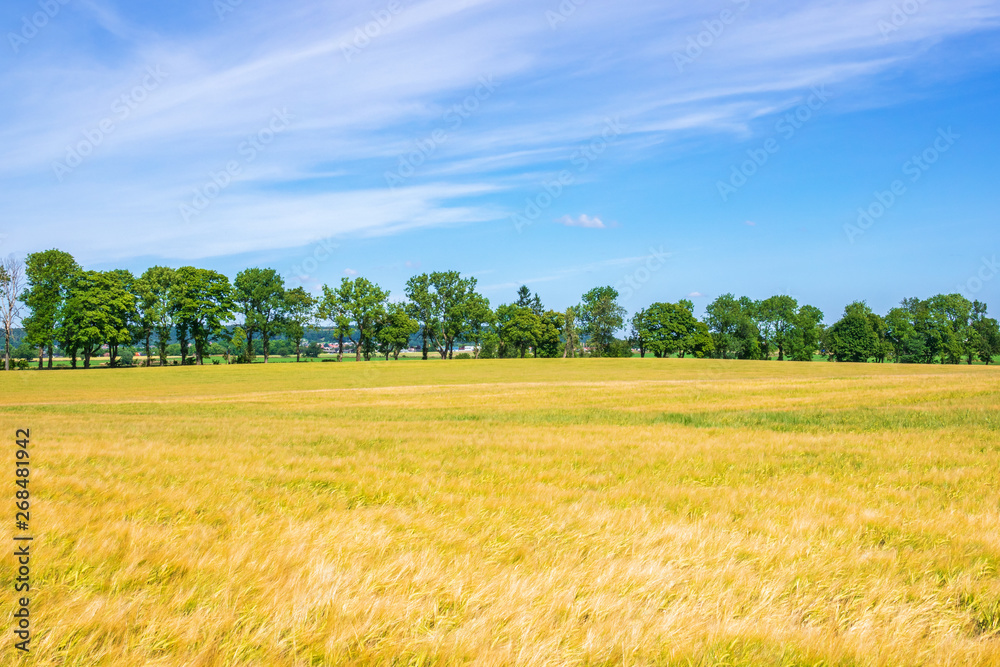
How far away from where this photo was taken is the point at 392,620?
11.0 feet

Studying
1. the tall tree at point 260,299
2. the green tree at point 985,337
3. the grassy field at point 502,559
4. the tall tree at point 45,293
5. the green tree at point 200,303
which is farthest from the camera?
the green tree at point 985,337

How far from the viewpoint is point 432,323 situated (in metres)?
129

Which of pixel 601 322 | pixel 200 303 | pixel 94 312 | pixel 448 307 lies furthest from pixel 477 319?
pixel 94 312

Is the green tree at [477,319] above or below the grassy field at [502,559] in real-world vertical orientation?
above

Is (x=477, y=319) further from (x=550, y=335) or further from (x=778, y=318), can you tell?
(x=778, y=318)

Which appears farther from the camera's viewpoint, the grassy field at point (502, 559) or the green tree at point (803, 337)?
the green tree at point (803, 337)

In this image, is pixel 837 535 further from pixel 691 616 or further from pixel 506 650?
pixel 506 650

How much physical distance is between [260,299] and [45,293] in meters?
33.8

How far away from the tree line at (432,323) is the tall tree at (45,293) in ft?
0.49

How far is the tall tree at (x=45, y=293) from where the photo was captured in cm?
8000

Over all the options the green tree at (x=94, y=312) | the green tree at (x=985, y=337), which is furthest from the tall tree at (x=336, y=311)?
the green tree at (x=985, y=337)

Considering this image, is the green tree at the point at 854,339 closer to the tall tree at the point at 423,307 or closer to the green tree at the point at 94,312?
the tall tree at the point at 423,307

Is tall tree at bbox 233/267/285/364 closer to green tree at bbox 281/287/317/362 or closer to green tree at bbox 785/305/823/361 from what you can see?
green tree at bbox 281/287/317/362

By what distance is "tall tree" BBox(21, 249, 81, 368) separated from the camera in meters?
80.0
